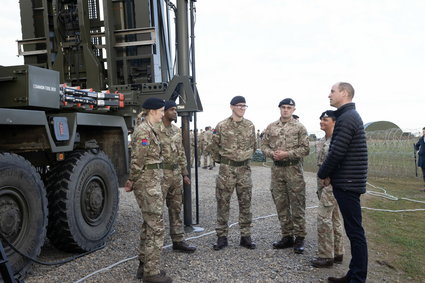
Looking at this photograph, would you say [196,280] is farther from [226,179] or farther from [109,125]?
[109,125]

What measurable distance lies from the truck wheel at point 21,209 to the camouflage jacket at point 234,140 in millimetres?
2224

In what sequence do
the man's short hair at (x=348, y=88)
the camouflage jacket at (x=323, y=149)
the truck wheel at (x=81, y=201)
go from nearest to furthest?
the man's short hair at (x=348, y=88) < the truck wheel at (x=81, y=201) < the camouflage jacket at (x=323, y=149)

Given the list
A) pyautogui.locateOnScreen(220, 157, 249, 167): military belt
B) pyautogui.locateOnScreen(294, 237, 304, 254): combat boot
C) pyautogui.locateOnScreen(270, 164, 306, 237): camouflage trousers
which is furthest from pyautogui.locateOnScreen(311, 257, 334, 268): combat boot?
pyautogui.locateOnScreen(220, 157, 249, 167): military belt

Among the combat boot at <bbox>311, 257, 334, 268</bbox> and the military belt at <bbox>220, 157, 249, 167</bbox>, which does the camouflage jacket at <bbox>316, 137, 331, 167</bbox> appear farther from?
the combat boot at <bbox>311, 257, 334, 268</bbox>

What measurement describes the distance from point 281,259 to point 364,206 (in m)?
4.60

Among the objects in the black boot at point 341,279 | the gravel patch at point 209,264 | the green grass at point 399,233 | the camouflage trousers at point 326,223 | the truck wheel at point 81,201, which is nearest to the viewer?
the black boot at point 341,279

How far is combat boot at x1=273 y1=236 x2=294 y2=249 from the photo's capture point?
4.73 metres

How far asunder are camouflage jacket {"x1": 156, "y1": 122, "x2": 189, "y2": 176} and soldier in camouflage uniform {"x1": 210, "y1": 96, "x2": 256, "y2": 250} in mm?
531

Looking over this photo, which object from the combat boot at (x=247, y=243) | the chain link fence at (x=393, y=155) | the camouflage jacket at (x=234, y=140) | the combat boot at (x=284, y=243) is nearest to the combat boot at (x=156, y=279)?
the combat boot at (x=247, y=243)

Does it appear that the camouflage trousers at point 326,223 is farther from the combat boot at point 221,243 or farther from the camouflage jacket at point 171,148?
the camouflage jacket at point 171,148

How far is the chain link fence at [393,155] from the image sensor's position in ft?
43.7

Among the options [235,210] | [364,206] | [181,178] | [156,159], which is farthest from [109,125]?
[364,206]

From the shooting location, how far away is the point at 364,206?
8133 millimetres

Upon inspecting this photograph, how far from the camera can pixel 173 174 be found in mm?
4688
